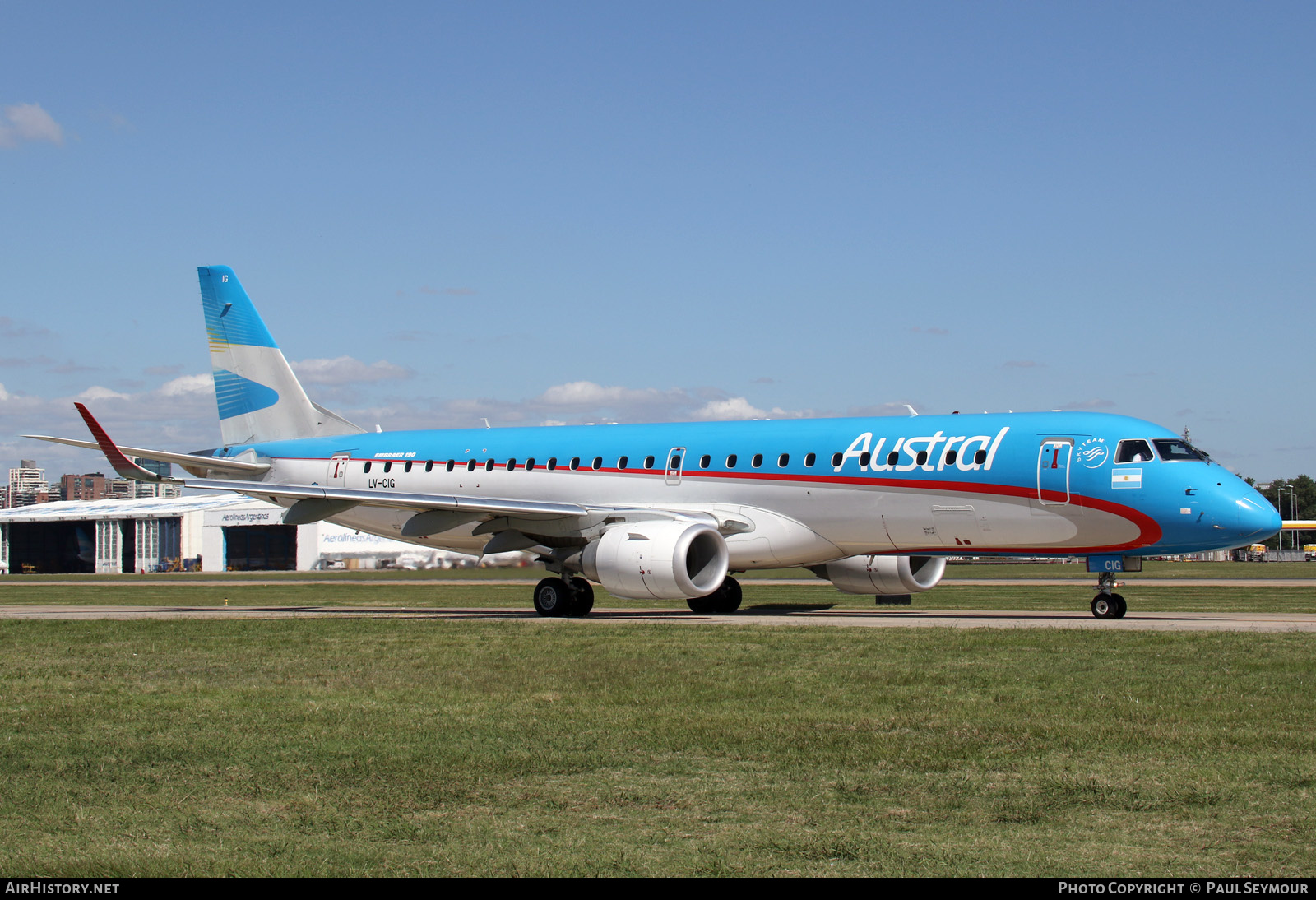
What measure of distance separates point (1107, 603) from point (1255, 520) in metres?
3.19

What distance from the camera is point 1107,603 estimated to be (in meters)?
22.8

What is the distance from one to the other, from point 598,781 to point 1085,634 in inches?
467

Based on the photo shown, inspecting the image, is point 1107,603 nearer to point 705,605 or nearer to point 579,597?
point 705,605

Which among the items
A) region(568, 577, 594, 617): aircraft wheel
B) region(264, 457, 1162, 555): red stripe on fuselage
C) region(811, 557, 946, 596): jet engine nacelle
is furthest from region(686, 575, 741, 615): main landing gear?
region(264, 457, 1162, 555): red stripe on fuselage

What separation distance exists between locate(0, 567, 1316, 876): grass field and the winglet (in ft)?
30.0

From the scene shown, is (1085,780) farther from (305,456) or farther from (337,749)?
(305,456)

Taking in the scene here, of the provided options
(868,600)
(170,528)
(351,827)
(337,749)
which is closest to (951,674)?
(337,749)

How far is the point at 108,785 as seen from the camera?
808cm

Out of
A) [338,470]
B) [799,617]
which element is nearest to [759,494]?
[799,617]

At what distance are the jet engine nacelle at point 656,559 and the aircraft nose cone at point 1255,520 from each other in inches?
368

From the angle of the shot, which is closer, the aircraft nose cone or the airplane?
the aircraft nose cone

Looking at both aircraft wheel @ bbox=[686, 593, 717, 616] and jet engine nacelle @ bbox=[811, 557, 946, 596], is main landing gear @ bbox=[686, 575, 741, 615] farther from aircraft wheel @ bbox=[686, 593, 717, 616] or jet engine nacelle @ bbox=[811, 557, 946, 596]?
jet engine nacelle @ bbox=[811, 557, 946, 596]

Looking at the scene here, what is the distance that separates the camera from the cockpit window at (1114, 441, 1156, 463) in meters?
21.6

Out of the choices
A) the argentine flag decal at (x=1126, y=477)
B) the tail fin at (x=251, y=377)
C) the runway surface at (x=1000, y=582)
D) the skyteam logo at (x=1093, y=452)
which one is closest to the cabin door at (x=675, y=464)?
the skyteam logo at (x=1093, y=452)
